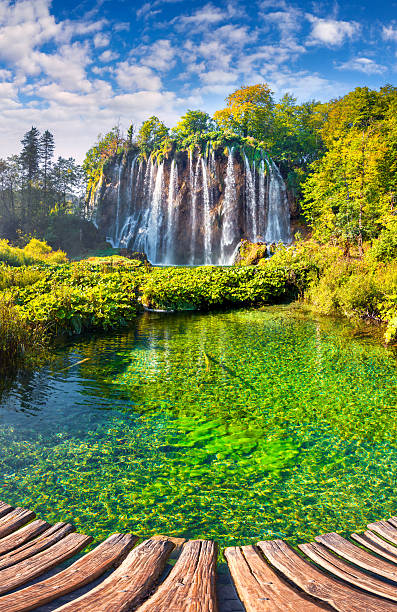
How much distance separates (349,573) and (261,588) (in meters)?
0.42

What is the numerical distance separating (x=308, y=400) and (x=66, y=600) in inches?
170

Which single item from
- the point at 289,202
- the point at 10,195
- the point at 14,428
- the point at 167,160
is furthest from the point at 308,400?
the point at 10,195

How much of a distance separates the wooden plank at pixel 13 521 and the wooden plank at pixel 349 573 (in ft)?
5.19

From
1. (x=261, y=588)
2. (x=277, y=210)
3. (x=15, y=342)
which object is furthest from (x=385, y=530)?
(x=277, y=210)

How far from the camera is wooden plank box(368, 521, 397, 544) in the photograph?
195cm

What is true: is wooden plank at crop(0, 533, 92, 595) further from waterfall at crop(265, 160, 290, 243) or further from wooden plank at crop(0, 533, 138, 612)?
waterfall at crop(265, 160, 290, 243)

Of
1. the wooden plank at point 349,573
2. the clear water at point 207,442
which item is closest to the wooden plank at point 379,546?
the wooden plank at point 349,573

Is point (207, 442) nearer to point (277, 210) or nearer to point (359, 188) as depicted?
point (359, 188)

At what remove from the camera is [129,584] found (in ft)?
4.62

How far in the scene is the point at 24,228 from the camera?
3881 cm

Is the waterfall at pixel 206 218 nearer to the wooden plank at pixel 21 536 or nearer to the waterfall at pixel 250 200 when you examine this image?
the waterfall at pixel 250 200

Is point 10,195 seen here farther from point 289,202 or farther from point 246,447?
point 246,447

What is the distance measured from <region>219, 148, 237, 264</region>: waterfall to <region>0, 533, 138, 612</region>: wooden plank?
2767 centimetres

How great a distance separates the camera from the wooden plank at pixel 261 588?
1.25 meters
